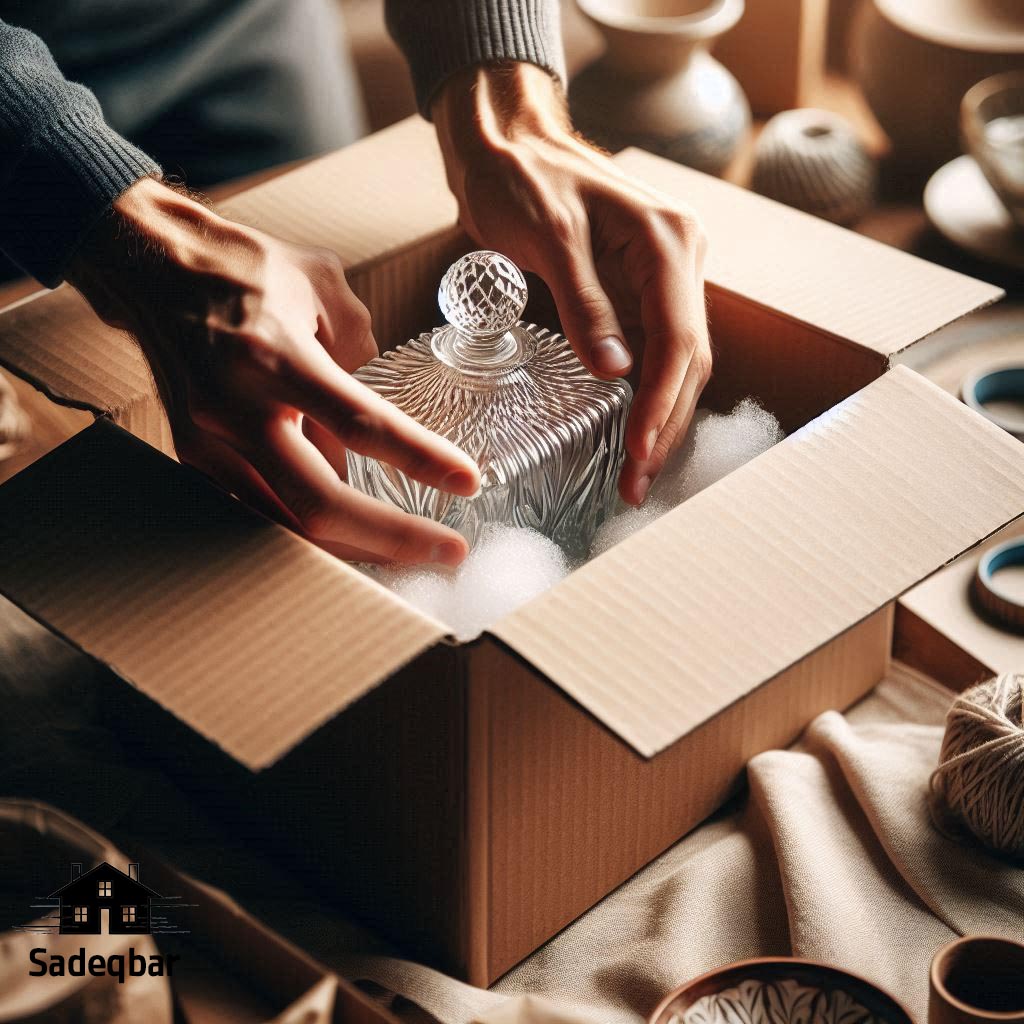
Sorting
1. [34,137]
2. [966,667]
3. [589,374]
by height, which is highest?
[34,137]

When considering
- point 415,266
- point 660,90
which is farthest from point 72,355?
point 660,90

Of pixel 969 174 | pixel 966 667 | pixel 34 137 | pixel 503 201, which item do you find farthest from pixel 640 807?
pixel 969 174

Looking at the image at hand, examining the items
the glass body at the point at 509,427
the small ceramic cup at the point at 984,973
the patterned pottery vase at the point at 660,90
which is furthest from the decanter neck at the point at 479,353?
the patterned pottery vase at the point at 660,90

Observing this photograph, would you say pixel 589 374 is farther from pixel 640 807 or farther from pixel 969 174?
pixel 969 174

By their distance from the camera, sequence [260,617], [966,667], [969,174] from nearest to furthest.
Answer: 1. [260,617]
2. [966,667]
3. [969,174]

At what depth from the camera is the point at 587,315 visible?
660 millimetres

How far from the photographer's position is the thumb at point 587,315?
0.65m

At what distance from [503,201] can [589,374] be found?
10 centimetres

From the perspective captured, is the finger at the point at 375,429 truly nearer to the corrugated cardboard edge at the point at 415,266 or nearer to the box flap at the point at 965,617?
the corrugated cardboard edge at the point at 415,266

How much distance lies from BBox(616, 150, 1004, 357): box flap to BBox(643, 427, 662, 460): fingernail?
0.39 feet

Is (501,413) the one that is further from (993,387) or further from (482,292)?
(993,387)

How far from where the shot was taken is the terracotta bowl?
20.4 inches

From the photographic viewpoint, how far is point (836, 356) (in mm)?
695

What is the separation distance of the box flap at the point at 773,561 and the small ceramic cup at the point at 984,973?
13 centimetres
